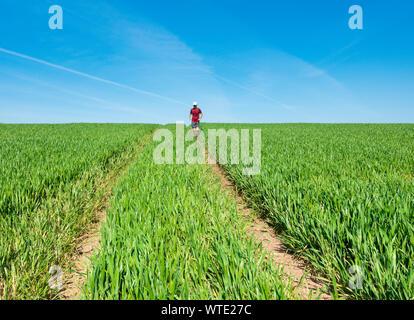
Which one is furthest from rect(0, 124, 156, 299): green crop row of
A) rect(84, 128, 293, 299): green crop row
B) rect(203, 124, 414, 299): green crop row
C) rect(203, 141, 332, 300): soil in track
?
rect(203, 124, 414, 299): green crop row

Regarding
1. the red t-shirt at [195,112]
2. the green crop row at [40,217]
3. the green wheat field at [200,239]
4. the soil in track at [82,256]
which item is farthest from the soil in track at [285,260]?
the red t-shirt at [195,112]

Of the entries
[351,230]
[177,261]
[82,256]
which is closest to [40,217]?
[82,256]

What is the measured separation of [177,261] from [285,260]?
4.48ft

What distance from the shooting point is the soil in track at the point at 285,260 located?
1855mm

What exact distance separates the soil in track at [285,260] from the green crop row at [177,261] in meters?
0.18

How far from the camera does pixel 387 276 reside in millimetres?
1599

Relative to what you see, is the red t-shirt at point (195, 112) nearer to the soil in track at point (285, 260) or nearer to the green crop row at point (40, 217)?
the green crop row at point (40, 217)

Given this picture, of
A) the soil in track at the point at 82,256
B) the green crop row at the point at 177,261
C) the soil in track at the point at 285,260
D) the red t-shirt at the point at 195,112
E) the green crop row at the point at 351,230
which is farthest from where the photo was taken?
the red t-shirt at the point at 195,112

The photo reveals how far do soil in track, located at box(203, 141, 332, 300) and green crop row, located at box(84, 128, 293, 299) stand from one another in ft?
0.58

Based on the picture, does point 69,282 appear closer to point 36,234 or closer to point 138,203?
point 36,234

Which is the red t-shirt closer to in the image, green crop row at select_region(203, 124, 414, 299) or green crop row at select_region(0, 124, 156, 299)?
green crop row at select_region(0, 124, 156, 299)

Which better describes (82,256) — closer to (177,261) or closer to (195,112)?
(177,261)

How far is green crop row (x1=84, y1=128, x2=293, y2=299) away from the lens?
159 cm
